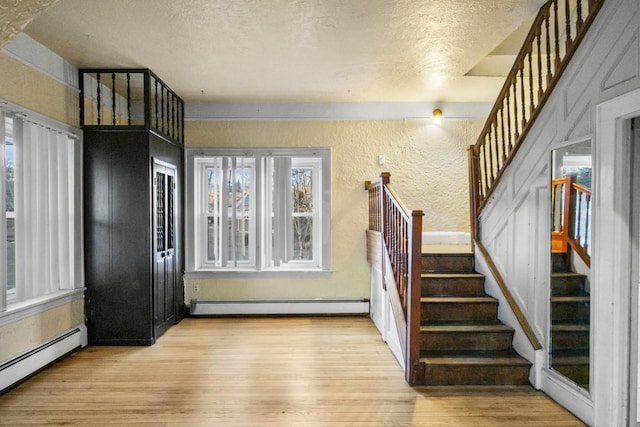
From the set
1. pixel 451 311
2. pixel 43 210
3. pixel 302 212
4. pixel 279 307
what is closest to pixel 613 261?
pixel 451 311

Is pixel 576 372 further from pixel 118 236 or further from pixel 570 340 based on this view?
pixel 118 236

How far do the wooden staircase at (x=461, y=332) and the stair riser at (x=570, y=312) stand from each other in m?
0.54

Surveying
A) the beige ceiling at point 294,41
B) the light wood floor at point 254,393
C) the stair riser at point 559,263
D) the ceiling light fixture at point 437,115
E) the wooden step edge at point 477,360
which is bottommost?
the light wood floor at point 254,393

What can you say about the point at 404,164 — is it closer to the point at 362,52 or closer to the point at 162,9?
the point at 362,52

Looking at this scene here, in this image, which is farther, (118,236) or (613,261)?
(118,236)

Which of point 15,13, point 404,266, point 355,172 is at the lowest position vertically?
point 404,266

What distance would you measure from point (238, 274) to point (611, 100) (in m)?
4.54

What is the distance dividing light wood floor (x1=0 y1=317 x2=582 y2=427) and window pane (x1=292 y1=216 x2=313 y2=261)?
63.8 inches

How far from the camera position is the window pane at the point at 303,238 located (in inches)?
229

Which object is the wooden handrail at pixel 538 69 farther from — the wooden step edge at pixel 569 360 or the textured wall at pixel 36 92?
the textured wall at pixel 36 92

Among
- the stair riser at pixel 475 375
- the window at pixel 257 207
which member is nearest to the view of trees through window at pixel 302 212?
the window at pixel 257 207

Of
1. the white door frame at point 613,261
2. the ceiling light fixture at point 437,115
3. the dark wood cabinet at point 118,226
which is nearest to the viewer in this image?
the white door frame at point 613,261

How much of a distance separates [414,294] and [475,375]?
84cm

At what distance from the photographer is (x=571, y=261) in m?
2.90
